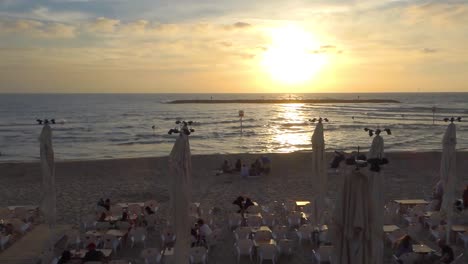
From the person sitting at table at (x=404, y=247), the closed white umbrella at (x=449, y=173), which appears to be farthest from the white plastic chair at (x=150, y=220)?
the closed white umbrella at (x=449, y=173)

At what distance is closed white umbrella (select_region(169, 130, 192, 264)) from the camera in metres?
8.22

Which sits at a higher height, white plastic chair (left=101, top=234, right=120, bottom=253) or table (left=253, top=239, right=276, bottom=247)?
table (left=253, top=239, right=276, bottom=247)

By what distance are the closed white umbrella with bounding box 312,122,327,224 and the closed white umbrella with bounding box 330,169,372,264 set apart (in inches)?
193

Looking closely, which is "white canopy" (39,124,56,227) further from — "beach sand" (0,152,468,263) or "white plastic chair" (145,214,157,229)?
"beach sand" (0,152,468,263)

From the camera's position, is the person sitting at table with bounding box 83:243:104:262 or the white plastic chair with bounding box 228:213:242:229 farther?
the white plastic chair with bounding box 228:213:242:229

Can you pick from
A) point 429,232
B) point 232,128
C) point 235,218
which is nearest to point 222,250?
point 235,218

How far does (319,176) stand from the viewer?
11.3m

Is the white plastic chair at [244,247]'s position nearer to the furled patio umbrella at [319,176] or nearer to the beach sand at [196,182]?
the beach sand at [196,182]

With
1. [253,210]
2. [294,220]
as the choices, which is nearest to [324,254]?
[294,220]

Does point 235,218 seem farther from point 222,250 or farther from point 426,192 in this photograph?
point 426,192

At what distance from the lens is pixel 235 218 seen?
1323cm

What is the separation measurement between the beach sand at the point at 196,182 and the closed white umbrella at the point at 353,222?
6402mm

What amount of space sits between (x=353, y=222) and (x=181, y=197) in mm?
3453

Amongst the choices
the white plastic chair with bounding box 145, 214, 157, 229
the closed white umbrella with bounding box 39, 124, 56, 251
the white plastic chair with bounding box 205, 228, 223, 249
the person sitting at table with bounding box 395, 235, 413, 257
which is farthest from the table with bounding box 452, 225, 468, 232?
the closed white umbrella with bounding box 39, 124, 56, 251
